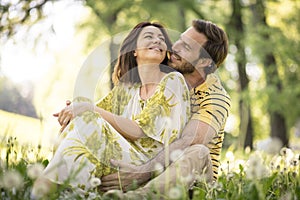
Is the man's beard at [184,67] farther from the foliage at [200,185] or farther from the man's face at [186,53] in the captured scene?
the foliage at [200,185]

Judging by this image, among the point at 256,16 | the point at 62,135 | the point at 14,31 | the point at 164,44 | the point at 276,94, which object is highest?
the point at 256,16

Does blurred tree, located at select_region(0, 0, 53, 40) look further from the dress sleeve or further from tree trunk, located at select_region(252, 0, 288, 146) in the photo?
tree trunk, located at select_region(252, 0, 288, 146)

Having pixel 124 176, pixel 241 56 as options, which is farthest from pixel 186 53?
pixel 241 56

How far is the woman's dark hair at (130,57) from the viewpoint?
266 centimetres

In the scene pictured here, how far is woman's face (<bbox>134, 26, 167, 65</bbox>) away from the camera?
98.0 inches

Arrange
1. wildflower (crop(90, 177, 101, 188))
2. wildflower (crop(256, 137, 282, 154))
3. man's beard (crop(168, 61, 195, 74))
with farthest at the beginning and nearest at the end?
wildflower (crop(256, 137, 282, 154)), man's beard (crop(168, 61, 195, 74)), wildflower (crop(90, 177, 101, 188))

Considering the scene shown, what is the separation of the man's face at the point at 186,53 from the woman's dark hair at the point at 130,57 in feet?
0.13

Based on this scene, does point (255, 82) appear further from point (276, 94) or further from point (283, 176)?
point (283, 176)

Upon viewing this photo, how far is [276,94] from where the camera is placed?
31.0ft

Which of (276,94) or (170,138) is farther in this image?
(276,94)

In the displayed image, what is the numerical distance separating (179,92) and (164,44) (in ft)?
1.06

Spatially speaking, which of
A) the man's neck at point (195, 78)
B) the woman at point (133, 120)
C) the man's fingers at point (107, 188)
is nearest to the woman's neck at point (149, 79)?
the woman at point (133, 120)

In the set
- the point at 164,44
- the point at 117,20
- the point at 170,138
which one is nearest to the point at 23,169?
the point at 170,138

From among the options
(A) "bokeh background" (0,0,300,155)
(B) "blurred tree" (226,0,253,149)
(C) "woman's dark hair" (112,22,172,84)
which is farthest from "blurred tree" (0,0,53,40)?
(B) "blurred tree" (226,0,253,149)
